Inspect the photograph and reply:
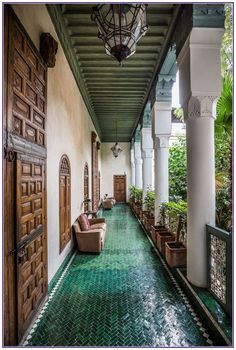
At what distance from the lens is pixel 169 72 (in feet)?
17.8

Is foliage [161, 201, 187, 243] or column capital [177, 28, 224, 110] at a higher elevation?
column capital [177, 28, 224, 110]

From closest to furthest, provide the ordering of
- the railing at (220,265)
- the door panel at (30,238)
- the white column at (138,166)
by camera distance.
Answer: the door panel at (30,238) < the railing at (220,265) < the white column at (138,166)

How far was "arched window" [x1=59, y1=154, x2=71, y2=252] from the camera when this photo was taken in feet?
14.0

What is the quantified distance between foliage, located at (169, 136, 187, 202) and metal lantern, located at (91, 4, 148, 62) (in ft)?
19.5

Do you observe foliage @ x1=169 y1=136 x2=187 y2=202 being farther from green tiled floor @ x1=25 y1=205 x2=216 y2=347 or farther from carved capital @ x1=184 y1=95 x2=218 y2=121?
carved capital @ x1=184 y1=95 x2=218 y2=121

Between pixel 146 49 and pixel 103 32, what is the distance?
3080 millimetres

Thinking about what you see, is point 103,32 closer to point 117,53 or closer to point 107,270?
point 117,53

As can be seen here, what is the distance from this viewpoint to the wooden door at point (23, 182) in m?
2.10

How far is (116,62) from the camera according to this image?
549 centimetres

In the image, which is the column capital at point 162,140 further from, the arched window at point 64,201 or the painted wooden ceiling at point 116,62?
the arched window at point 64,201

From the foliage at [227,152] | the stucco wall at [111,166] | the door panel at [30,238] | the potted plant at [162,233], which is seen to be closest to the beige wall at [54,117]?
the door panel at [30,238]

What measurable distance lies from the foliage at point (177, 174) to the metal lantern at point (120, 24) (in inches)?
235

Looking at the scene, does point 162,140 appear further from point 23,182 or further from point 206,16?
point 23,182

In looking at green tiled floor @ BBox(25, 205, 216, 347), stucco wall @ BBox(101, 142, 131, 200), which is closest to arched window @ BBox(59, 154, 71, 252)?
green tiled floor @ BBox(25, 205, 216, 347)
